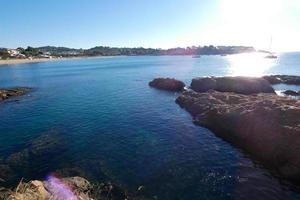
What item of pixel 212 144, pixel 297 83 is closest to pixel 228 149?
→ pixel 212 144

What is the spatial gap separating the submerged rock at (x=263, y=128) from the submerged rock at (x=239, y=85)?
1610cm

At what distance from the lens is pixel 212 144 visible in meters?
31.3

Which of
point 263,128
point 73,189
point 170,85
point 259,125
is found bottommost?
point 170,85

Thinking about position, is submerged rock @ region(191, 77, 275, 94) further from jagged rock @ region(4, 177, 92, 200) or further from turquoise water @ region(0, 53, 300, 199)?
jagged rock @ region(4, 177, 92, 200)

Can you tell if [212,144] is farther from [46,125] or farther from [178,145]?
[46,125]

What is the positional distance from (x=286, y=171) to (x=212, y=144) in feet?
28.6

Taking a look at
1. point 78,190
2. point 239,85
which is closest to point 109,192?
point 78,190

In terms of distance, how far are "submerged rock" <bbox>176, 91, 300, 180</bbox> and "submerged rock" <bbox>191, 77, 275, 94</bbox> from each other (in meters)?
16.1

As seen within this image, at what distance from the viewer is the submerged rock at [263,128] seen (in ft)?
85.5

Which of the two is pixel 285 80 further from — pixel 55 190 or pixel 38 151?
pixel 55 190

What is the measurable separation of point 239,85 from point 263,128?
30.3m

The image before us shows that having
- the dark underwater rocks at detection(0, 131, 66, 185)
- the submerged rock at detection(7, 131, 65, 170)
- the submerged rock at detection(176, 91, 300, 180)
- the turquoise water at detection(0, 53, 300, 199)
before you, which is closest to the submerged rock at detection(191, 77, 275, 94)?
the submerged rock at detection(176, 91, 300, 180)

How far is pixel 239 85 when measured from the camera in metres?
60.1

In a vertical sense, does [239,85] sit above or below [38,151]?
above
